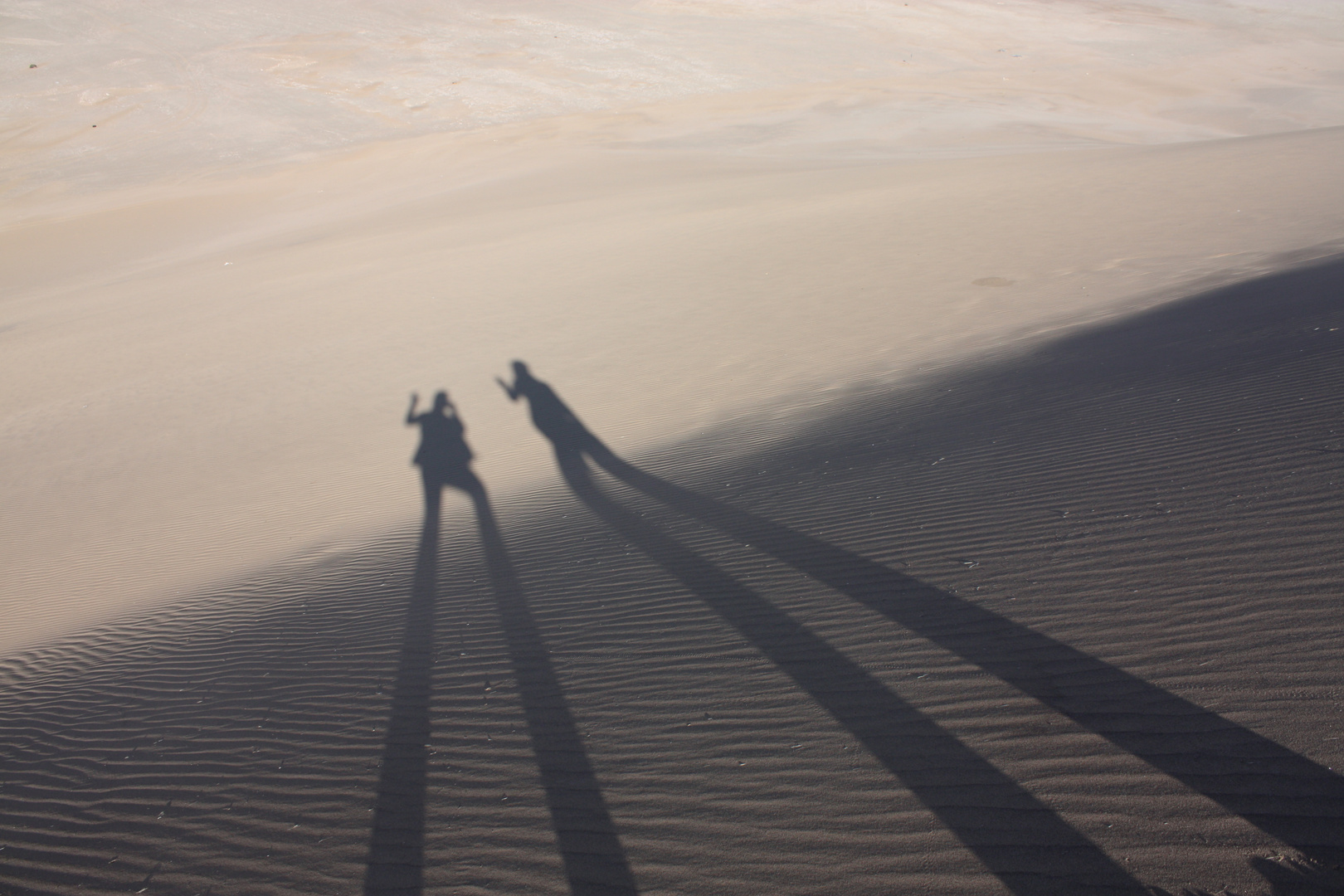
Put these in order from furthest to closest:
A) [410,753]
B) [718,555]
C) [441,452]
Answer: [441,452] → [718,555] → [410,753]

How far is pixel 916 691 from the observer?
4086 mm

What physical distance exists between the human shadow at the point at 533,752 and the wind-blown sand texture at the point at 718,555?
23 millimetres

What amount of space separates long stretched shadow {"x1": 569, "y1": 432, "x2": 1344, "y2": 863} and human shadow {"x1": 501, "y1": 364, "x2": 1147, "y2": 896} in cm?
49

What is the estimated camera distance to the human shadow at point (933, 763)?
308 cm

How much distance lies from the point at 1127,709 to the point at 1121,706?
3 centimetres

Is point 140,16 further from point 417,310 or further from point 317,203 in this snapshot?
point 417,310

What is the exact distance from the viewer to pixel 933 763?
11.9 feet

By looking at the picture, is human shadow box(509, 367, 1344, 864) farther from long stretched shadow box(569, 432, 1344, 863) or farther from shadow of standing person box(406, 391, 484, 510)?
shadow of standing person box(406, 391, 484, 510)

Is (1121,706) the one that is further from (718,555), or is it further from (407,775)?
(407,775)

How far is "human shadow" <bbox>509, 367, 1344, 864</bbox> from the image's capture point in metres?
3.07

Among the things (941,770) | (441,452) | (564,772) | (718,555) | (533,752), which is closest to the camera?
(941,770)

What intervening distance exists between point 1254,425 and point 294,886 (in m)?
6.52

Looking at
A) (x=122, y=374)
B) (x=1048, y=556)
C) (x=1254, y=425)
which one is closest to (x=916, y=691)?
(x=1048, y=556)

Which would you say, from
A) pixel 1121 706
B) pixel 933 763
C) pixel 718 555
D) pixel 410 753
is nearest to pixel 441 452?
pixel 718 555
